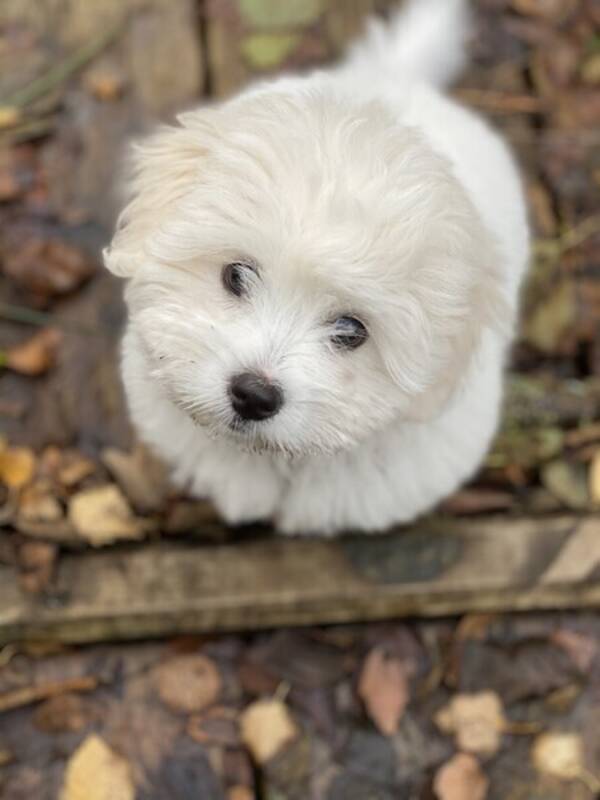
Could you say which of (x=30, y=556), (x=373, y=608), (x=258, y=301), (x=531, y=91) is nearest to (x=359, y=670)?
(x=373, y=608)

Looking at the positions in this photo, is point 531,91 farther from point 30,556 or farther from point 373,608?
point 30,556

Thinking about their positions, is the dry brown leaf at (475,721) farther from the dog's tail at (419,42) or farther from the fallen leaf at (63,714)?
the dog's tail at (419,42)

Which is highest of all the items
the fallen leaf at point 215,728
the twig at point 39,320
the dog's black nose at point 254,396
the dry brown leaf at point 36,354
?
the dog's black nose at point 254,396

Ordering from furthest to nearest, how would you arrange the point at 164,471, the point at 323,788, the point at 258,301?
the point at 164,471, the point at 323,788, the point at 258,301

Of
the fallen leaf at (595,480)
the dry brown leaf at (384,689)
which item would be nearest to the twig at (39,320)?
the dry brown leaf at (384,689)

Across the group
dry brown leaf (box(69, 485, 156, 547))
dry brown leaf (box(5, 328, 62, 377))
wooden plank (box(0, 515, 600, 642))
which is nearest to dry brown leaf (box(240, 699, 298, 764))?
wooden plank (box(0, 515, 600, 642))

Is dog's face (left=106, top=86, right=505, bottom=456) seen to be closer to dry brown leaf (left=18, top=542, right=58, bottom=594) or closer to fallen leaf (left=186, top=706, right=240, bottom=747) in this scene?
dry brown leaf (left=18, top=542, right=58, bottom=594)

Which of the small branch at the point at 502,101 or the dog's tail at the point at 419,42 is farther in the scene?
the small branch at the point at 502,101

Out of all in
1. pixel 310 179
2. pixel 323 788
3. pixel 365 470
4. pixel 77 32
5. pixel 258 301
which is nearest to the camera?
pixel 310 179
